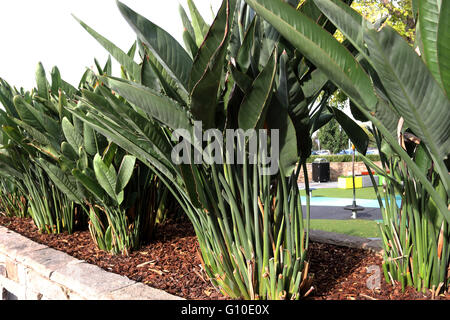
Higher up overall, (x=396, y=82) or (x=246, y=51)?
(x=246, y=51)

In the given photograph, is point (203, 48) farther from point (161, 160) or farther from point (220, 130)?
point (161, 160)

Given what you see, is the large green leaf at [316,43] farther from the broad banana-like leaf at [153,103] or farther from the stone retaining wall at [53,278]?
the stone retaining wall at [53,278]

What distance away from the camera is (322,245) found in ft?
8.48

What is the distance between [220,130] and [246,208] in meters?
0.38

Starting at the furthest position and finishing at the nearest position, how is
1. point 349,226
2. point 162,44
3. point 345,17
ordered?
point 349,226, point 162,44, point 345,17

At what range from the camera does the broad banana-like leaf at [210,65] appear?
4.17 ft

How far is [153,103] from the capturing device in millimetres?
1372

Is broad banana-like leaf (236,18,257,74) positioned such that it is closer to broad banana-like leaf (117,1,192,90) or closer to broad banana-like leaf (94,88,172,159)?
broad banana-like leaf (117,1,192,90)

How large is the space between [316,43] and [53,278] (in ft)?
6.63

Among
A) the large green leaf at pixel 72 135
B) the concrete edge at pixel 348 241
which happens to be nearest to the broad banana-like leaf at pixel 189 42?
the large green leaf at pixel 72 135

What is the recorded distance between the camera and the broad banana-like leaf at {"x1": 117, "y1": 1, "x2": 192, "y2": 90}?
4.50 feet

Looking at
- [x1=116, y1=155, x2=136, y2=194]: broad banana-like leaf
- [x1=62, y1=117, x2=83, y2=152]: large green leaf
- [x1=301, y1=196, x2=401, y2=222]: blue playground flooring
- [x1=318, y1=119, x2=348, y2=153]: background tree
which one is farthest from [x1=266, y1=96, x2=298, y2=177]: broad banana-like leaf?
[x1=318, y1=119, x2=348, y2=153]: background tree

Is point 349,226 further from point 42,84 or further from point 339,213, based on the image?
point 42,84

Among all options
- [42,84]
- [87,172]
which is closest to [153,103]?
[87,172]
